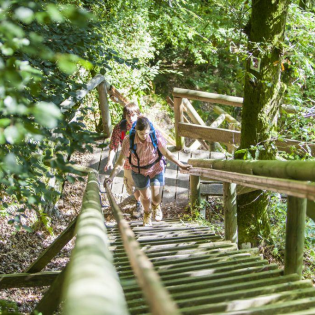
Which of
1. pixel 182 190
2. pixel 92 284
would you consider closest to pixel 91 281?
pixel 92 284

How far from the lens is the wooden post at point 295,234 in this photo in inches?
112

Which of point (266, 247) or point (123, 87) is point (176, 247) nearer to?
point (266, 247)

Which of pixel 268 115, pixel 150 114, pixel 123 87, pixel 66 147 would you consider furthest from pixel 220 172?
pixel 150 114

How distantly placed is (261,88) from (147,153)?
1602 mm

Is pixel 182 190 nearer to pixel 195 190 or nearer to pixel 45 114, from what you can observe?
pixel 195 190

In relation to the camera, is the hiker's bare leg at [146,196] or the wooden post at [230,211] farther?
the hiker's bare leg at [146,196]

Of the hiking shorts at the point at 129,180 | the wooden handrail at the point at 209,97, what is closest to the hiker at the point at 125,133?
the hiking shorts at the point at 129,180

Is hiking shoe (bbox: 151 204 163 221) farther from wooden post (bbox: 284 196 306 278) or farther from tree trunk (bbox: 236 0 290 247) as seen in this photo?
wooden post (bbox: 284 196 306 278)

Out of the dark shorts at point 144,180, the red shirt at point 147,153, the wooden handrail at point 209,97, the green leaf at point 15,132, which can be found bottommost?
the dark shorts at point 144,180

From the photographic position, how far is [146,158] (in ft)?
17.4

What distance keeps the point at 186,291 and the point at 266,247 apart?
261cm

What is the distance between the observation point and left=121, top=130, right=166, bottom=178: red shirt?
5.18 metres

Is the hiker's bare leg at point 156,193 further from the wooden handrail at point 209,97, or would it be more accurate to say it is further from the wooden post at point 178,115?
the wooden post at point 178,115

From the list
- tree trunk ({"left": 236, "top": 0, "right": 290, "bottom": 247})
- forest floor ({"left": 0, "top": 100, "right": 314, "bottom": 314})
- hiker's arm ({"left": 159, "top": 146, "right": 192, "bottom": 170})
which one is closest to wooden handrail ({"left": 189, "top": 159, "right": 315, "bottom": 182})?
tree trunk ({"left": 236, "top": 0, "right": 290, "bottom": 247})
